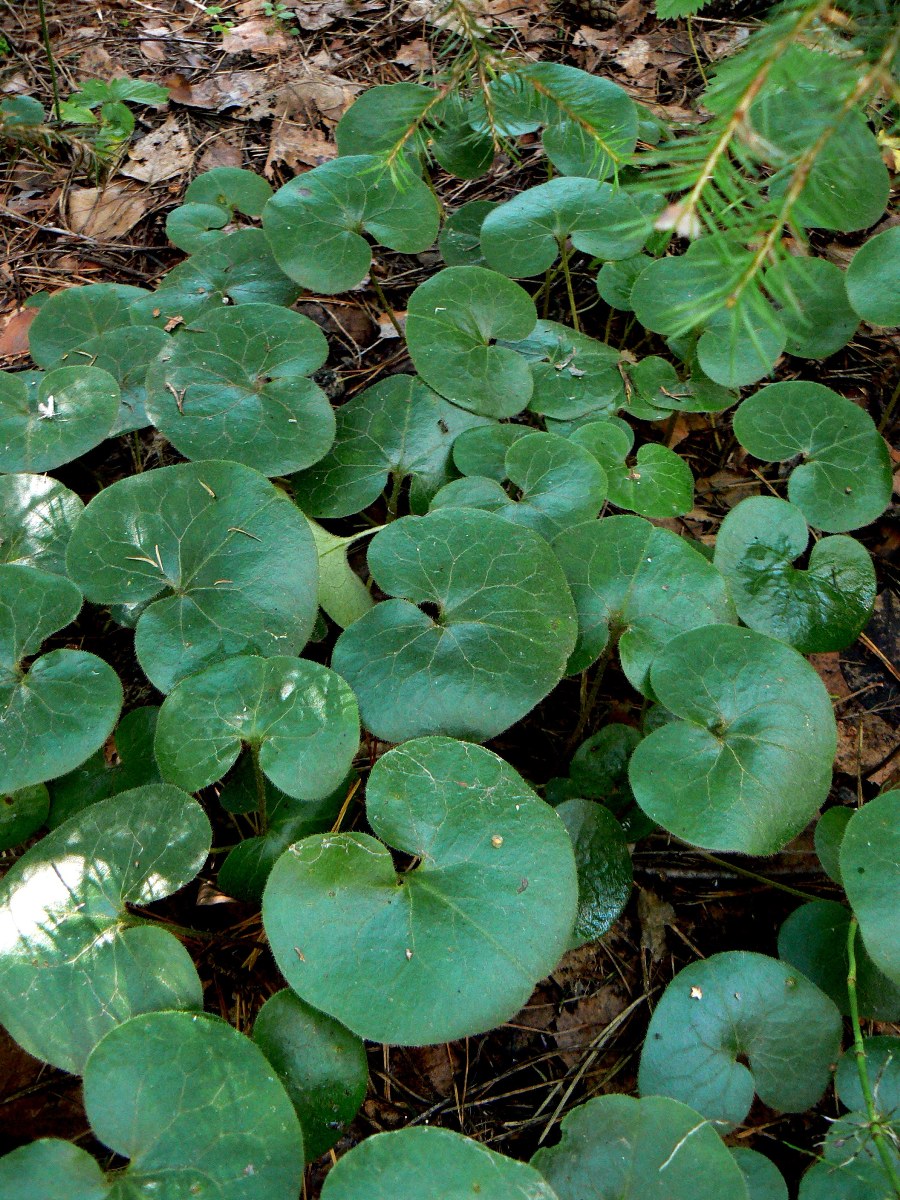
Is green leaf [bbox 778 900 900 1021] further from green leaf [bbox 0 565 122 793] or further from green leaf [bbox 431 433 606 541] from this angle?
green leaf [bbox 0 565 122 793]

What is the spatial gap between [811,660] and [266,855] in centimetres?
122

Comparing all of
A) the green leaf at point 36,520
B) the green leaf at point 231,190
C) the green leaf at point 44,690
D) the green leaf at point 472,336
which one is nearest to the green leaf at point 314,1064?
the green leaf at point 44,690

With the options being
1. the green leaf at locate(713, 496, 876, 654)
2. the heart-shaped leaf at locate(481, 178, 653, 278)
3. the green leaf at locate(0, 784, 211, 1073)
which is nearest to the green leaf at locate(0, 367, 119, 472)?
the green leaf at locate(0, 784, 211, 1073)

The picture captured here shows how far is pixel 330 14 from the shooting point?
3.12 metres

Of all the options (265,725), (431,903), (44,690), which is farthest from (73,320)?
(431,903)

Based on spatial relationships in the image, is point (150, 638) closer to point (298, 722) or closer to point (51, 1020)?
point (298, 722)

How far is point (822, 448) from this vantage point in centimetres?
174

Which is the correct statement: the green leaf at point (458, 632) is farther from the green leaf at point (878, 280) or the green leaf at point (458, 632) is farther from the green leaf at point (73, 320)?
the green leaf at point (73, 320)

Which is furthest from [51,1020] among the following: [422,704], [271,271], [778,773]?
[271,271]

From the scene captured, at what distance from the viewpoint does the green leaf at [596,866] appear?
4.24 ft

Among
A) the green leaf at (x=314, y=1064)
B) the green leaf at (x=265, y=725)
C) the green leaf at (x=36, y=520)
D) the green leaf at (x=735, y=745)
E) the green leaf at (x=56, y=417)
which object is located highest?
the green leaf at (x=56, y=417)

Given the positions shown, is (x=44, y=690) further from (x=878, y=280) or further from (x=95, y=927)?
(x=878, y=280)

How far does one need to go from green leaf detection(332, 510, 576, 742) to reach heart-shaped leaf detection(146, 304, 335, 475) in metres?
0.39

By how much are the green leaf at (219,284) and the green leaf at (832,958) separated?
Answer: 5.96 feet
